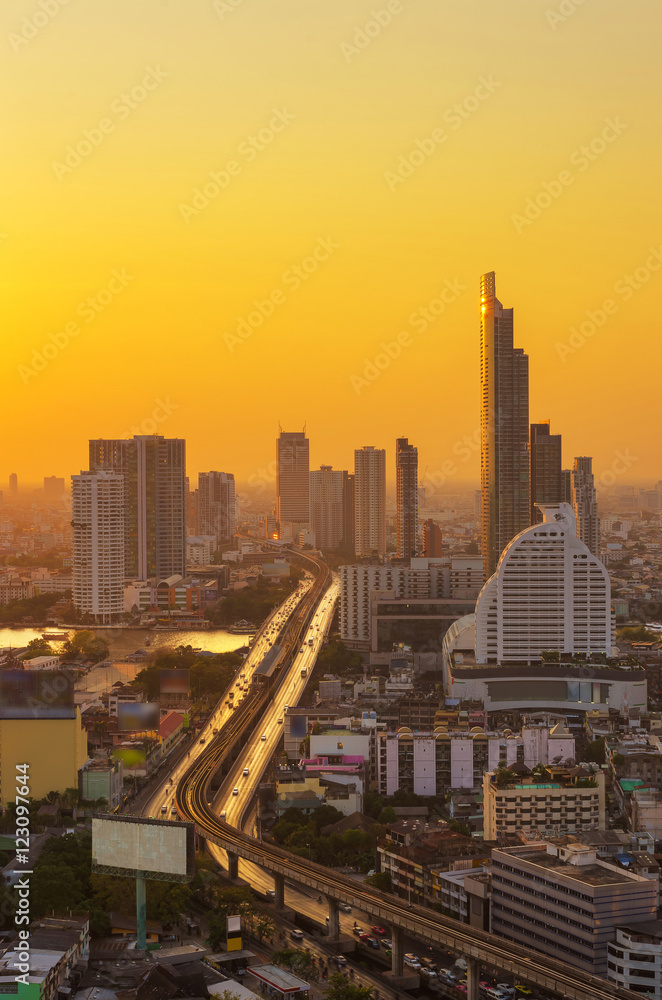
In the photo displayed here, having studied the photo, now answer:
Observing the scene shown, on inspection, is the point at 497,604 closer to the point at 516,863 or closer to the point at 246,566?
the point at 516,863

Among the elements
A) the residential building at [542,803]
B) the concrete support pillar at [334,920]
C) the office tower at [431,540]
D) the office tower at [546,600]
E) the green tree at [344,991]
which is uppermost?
the office tower at [431,540]

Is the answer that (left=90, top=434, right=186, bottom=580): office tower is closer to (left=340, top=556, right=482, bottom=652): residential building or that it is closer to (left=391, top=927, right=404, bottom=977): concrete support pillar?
(left=340, top=556, right=482, bottom=652): residential building

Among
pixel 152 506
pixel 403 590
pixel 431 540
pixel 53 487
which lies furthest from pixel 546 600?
pixel 53 487

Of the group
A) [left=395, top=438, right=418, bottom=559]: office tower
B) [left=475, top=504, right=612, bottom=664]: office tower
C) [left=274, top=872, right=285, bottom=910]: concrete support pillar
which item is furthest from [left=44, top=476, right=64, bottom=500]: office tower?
[left=274, top=872, right=285, bottom=910]: concrete support pillar

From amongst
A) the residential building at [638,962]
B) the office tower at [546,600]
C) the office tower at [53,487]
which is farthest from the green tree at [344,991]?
the office tower at [53,487]

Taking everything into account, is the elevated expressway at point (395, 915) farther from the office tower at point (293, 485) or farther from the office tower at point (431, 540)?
the office tower at point (293, 485)

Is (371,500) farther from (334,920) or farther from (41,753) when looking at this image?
(334,920)
